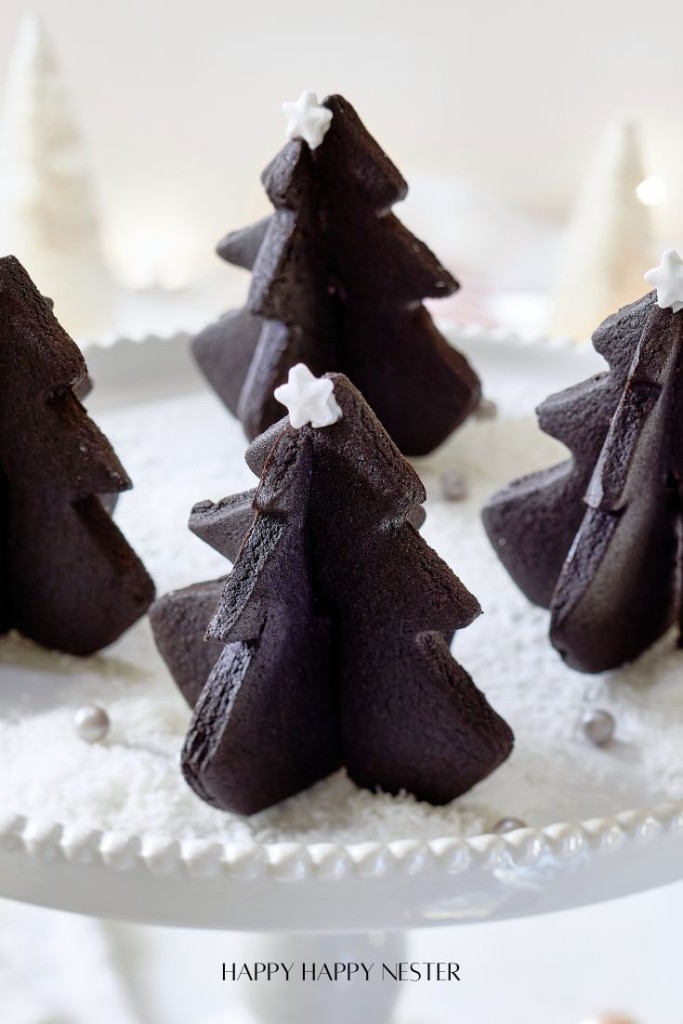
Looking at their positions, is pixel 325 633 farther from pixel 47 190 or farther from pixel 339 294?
pixel 47 190

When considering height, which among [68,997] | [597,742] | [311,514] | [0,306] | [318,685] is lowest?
[68,997]

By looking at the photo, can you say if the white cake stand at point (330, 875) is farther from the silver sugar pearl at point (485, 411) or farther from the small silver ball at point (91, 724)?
the silver sugar pearl at point (485, 411)

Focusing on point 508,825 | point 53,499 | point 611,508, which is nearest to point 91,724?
point 53,499

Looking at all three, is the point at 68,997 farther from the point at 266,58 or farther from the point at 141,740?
the point at 266,58

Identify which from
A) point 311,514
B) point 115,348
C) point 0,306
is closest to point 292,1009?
point 311,514

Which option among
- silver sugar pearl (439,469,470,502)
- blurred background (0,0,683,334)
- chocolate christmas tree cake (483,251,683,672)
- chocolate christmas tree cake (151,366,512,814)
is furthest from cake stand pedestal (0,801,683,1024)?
blurred background (0,0,683,334)
